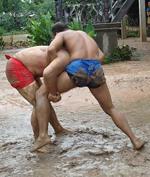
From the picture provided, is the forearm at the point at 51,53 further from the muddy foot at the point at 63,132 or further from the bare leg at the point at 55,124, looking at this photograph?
the muddy foot at the point at 63,132

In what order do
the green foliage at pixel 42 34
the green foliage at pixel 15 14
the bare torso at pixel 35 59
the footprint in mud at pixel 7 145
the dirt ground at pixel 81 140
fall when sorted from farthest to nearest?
the green foliage at pixel 15 14 < the green foliage at pixel 42 34 < the footprint in mud at pixel 7 145 < the bare torso at pixel 35 59 < the dirt ground at pixel 81 140

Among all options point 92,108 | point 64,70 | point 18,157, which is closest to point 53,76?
point 64,70

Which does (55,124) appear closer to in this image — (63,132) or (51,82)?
(63,132)

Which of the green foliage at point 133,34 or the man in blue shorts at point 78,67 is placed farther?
the green foliage at point 133,34

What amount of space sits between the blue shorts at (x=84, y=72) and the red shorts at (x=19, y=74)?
0.59 m

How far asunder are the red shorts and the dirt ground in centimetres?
77

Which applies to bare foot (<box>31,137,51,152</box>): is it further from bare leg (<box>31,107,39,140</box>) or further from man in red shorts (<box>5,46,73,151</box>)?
bare leg (<box>31,107,39,140</box>)

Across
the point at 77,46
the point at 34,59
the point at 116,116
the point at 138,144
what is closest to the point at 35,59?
the point at 34,59

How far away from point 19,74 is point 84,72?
0.84 meters

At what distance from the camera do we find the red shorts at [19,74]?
17.8 ft

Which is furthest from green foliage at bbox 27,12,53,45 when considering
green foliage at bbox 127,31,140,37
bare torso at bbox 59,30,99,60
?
bare torso at bbox 59,30,99,60

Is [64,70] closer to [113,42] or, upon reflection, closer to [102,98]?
[102,98]

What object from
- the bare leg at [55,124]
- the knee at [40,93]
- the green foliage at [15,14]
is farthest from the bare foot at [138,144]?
the green foliage at [15,14]

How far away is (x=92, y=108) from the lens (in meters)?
7.71
